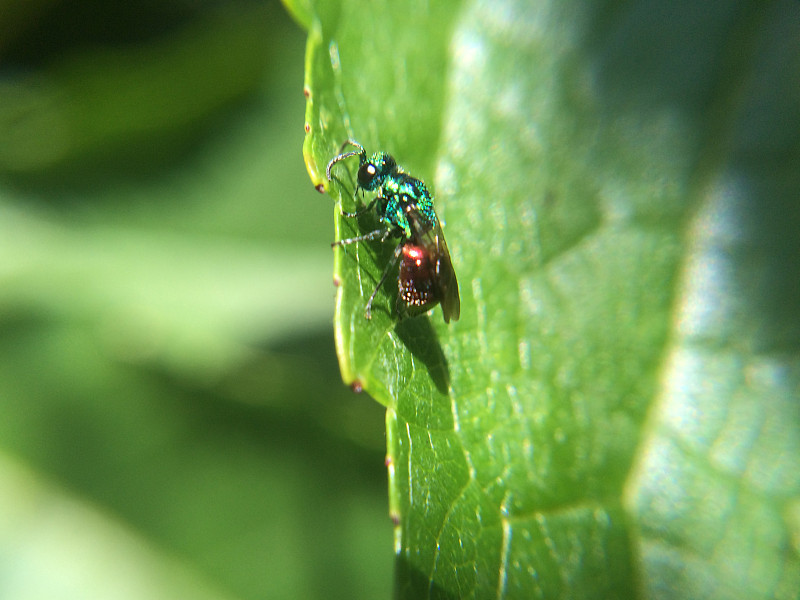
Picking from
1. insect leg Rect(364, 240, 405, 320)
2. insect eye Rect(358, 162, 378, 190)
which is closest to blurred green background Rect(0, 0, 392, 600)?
insect leg Rect(364, 240, 405, 320)

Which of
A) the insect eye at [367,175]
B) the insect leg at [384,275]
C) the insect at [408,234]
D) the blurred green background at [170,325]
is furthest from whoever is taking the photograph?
the blurred green background at [170,325]

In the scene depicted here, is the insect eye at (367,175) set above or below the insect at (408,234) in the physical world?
above

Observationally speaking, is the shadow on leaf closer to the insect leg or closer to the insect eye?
the insect leg

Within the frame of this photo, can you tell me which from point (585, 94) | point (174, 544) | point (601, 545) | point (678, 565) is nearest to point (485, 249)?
point (585, 94)

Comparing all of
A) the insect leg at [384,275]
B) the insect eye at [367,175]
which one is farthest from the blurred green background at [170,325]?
the insect eye at [367,175]

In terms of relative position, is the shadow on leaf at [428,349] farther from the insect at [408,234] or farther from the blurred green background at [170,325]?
the blurred green background at [170,325]

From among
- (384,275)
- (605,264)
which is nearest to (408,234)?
(384,275)

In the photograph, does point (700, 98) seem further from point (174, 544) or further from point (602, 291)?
point (174, 544)
